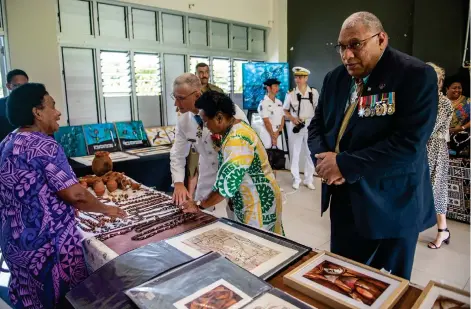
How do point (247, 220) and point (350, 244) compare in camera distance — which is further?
point (247, 220)

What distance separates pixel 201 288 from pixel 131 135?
411 centimetres

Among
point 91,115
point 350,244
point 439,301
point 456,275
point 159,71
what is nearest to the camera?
point 439,301

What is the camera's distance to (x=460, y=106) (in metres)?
4.26

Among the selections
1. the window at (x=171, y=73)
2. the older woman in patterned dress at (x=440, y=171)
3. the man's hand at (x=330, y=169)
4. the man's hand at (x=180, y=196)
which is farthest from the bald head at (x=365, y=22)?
the window at (x=171, y=73)

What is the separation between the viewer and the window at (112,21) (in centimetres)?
469

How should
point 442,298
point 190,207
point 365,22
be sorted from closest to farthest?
point 442,298 < point 365,22 < point 190,207

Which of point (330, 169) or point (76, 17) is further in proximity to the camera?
point (76, 17)

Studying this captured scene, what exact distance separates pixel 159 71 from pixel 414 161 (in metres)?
4.70

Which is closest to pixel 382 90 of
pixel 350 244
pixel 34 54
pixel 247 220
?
pixel 350 244

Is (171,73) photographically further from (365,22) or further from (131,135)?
(365,22)

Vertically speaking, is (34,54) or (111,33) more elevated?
(111,33)

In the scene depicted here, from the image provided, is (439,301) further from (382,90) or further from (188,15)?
(188,15)

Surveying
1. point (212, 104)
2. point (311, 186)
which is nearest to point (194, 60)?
point (311, 186)

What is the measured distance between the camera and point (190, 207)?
5.72ft
